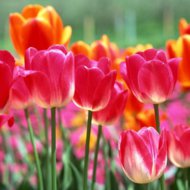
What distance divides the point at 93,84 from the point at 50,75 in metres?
0.05

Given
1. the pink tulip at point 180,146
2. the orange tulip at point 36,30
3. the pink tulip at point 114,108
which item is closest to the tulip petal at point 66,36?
the orange tulip at point 36,30

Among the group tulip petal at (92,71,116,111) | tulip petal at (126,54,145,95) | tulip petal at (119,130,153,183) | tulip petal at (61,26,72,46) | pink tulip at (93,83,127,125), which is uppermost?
tulip petal at (61,26,72,46)

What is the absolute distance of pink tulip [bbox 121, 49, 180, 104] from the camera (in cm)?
65

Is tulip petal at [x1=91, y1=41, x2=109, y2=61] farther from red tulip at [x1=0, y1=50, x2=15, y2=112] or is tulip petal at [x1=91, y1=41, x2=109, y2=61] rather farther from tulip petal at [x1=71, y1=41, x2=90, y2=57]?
red tulip at [x1=0, y1=50, x2=15, y2=112]

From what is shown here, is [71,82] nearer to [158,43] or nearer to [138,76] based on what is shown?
[138,76]

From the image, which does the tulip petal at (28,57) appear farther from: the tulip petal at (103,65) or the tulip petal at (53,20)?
the tulip petal at (53,20)

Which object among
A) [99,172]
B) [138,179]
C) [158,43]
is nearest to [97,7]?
[158,43]

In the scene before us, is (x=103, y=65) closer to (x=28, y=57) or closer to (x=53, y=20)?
(x=28, y=57)

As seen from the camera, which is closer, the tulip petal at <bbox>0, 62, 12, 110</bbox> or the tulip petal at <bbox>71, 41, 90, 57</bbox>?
the tulip petal at <bbox>0, 62, 12, 110</bbox>

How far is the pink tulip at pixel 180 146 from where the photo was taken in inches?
26.3

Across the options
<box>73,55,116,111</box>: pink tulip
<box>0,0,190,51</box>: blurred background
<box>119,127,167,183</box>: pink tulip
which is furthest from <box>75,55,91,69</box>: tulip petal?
<box>0,0,190,51</box>: blurred background

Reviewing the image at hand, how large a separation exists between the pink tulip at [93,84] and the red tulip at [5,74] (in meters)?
0.08

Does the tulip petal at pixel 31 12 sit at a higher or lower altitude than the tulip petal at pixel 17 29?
higher

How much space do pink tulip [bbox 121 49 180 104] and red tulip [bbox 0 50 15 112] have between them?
13 centimetres
